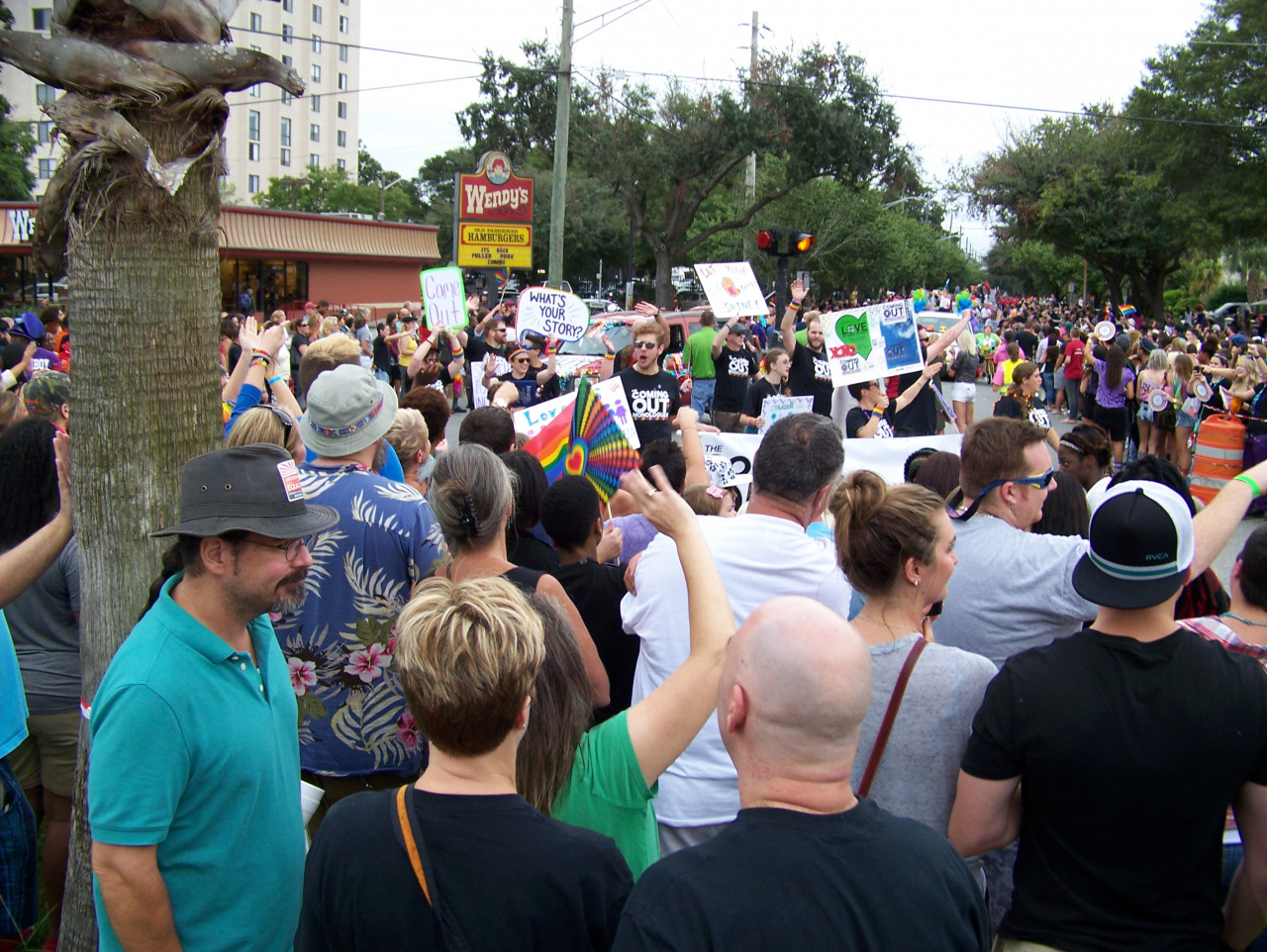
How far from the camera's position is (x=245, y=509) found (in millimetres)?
2324

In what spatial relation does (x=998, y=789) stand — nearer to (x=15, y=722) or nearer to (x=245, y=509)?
(x=245, y=509)

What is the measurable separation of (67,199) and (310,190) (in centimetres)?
6798

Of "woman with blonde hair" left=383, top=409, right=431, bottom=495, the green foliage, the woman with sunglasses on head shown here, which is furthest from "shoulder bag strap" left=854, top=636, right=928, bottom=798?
the green foliage

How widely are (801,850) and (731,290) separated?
38.7ft

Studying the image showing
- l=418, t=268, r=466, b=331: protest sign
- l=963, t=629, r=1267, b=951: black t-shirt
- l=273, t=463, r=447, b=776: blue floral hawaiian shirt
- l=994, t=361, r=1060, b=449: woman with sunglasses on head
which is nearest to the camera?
l=963, t=629, r=1267, b=951: black t-shirt

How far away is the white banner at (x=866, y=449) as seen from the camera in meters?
7.16

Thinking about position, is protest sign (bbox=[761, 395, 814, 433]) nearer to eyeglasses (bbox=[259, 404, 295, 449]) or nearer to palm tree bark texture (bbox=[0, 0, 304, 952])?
eyeglasses (bbox=[259, 404, 295, 449])

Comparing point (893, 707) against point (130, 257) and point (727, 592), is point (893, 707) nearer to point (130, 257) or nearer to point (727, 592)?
point (727, 592)

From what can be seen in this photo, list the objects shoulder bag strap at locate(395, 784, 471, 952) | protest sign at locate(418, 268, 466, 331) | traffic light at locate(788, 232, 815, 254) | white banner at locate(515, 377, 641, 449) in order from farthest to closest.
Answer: traffic light at locate(788, 232, 815, 254), protest sign at locate(418, 268, 466, 331), white banner at locate(515, 377, 641, 449), shoulder bag strap at locate(395, 784, 471, 952)

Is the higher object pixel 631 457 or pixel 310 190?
pixel 310 190

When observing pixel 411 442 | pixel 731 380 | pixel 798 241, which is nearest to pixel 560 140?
pixel 798 241

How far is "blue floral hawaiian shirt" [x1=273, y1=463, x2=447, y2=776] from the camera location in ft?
10.3

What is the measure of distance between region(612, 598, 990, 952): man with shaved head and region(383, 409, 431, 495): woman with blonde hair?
350 cm

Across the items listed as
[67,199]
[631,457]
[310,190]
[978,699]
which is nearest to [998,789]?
[978,699]
